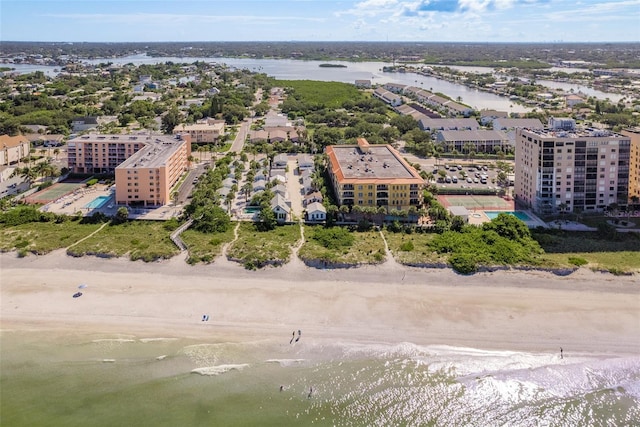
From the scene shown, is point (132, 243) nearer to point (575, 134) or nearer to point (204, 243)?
point (204, 243)

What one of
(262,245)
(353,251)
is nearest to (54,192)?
(262,245)

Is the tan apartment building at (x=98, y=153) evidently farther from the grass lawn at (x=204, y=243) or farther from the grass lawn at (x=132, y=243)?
the grass lawn at (x=204, y=243)

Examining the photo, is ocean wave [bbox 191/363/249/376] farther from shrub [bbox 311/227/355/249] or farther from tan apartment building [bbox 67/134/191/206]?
tan apartment building [bbox 67/134/191/206]

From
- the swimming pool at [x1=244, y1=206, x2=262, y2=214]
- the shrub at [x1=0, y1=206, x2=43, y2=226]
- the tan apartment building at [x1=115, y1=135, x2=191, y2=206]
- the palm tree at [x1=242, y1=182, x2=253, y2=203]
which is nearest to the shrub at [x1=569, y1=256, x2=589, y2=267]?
the swimming pool at [x1=244, y1=206, x2=262, y2=214]

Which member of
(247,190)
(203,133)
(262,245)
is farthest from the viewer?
(203,133)

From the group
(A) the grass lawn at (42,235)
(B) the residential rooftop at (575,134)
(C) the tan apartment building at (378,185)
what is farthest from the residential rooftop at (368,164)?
(A) the grass lawn at (42,235)

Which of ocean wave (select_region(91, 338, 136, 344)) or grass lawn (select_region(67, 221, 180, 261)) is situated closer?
ocean wave (select_region(91, 338, 136, 344))
